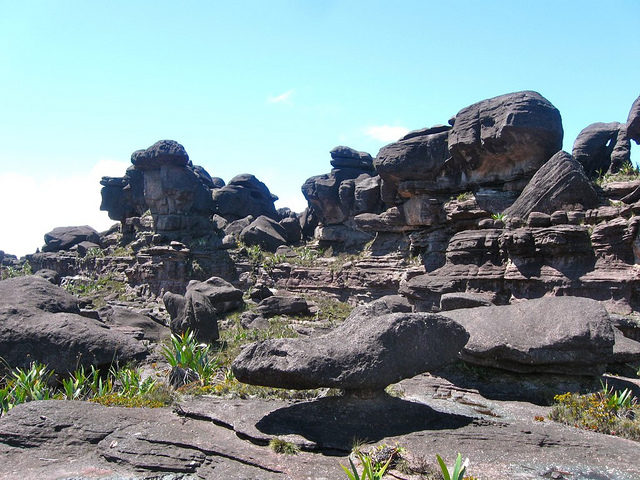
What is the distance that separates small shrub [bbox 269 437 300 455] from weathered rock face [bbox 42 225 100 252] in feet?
166

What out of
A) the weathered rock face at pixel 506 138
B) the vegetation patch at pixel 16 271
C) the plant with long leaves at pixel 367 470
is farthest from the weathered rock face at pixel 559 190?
the vegetation patch at pixel 16 271

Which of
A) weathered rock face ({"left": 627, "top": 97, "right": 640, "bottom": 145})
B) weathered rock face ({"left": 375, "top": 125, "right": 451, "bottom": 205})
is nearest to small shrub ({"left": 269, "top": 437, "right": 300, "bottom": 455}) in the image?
weathered rock face ({"left": 627, "top": 97, "right": 640, "bottom": 145})

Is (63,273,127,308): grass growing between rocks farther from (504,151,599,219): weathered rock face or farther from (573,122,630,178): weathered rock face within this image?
(573,122,630,178): weathered rock face

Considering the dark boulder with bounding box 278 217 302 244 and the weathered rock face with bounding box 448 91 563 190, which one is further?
the dark boulder with bounding box 278 217 302 244

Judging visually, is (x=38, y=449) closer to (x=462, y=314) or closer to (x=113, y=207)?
(x=462, y=314)

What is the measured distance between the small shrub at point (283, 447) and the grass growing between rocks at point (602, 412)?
14.5ft

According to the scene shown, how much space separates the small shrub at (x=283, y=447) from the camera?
22.6ft

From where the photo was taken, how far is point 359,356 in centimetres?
795

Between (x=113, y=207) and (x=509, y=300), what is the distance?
1696 inches

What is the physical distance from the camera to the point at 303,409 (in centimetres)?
823

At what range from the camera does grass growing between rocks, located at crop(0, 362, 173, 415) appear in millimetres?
10017

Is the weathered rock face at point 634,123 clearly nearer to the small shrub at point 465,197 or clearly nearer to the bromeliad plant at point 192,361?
the small shrub at point 465,197

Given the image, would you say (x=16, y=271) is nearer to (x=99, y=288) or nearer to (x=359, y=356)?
(x=99, y=288)

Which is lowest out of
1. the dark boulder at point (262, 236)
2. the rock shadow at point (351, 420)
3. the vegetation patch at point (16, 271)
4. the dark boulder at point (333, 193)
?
the rock shadow at point (351, 420)
